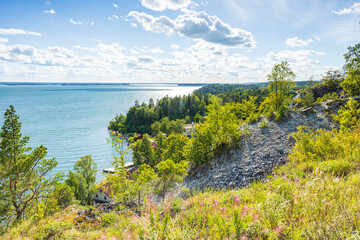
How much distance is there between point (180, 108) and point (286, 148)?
313 ft

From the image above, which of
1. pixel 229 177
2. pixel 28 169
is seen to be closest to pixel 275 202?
pixel 229 177

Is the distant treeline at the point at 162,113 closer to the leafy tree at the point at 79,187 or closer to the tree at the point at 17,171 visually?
the leafy tree at the point at 79,187

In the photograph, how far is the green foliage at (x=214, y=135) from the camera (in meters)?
16.1

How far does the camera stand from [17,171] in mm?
9875

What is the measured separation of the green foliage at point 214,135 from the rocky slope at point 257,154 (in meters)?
0.87

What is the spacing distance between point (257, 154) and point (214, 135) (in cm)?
410

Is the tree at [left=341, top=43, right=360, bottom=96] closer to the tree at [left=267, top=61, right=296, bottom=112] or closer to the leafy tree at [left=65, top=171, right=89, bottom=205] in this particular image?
the tree at [left=267, top=61, right=296, bottom=112]

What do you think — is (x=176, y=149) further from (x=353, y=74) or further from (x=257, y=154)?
(x=353, y=74)

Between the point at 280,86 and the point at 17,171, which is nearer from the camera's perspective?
the point at 17,171

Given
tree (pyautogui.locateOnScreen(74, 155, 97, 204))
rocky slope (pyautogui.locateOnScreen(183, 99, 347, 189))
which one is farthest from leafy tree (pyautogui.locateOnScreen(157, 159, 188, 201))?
tree (pyautogui.locateOnScreen(74, 155, 97, 204))

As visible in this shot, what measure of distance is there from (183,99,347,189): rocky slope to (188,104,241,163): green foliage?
2.86 ft

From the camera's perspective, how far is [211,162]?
16.0 meters

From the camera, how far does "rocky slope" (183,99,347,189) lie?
12445 mm

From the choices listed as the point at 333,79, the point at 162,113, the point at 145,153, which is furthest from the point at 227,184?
the point at 162,113
